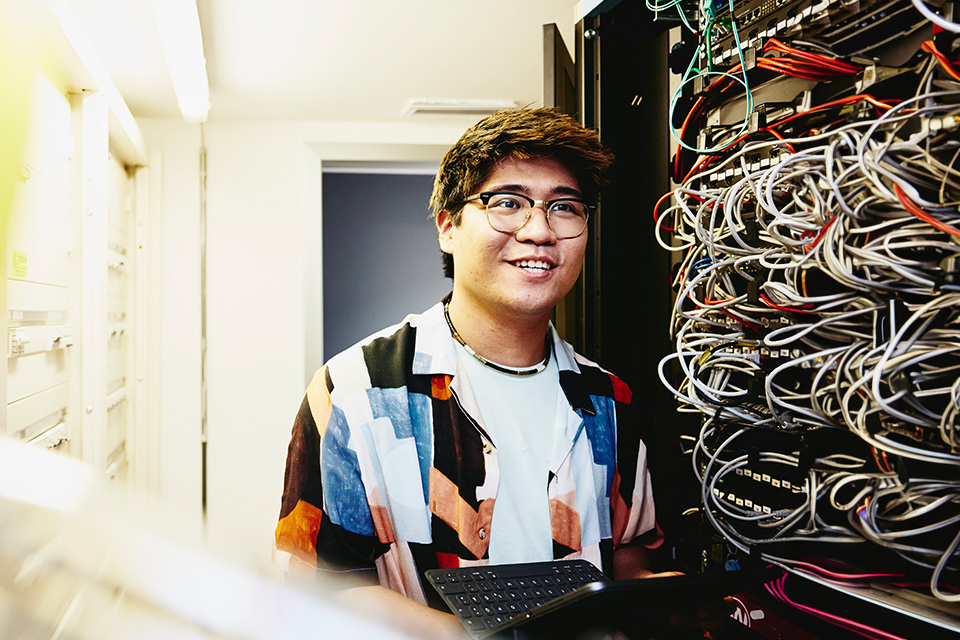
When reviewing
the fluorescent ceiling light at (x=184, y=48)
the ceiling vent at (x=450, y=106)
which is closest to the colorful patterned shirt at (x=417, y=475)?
the fluorescent ceiling light at (x=184, y=48)

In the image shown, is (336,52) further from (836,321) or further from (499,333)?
(836,321)

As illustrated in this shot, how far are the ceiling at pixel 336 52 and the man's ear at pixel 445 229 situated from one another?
37.1 inches

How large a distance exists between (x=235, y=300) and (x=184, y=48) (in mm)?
1495

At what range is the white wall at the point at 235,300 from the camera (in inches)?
134

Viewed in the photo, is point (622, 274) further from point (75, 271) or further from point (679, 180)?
point (75, 271)

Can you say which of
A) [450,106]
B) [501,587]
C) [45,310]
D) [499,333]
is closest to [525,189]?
[499,333]

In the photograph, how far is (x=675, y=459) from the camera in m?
1.34

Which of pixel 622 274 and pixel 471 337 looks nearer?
pixel 471 337

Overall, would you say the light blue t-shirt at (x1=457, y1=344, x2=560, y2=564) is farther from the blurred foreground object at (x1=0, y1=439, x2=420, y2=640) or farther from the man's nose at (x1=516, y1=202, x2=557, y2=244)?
the blurred foreground object at (x1=0, y1=439, x2=420, y2=640)

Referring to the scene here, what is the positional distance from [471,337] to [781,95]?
26.1 inches

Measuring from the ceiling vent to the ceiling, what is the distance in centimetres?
4

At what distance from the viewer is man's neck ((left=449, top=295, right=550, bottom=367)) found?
4.14 ft

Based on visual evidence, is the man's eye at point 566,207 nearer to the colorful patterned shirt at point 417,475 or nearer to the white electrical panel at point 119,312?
the colorful patterned shirt at point 417,475

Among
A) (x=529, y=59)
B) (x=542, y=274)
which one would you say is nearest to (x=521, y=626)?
(x=542, y=274)
